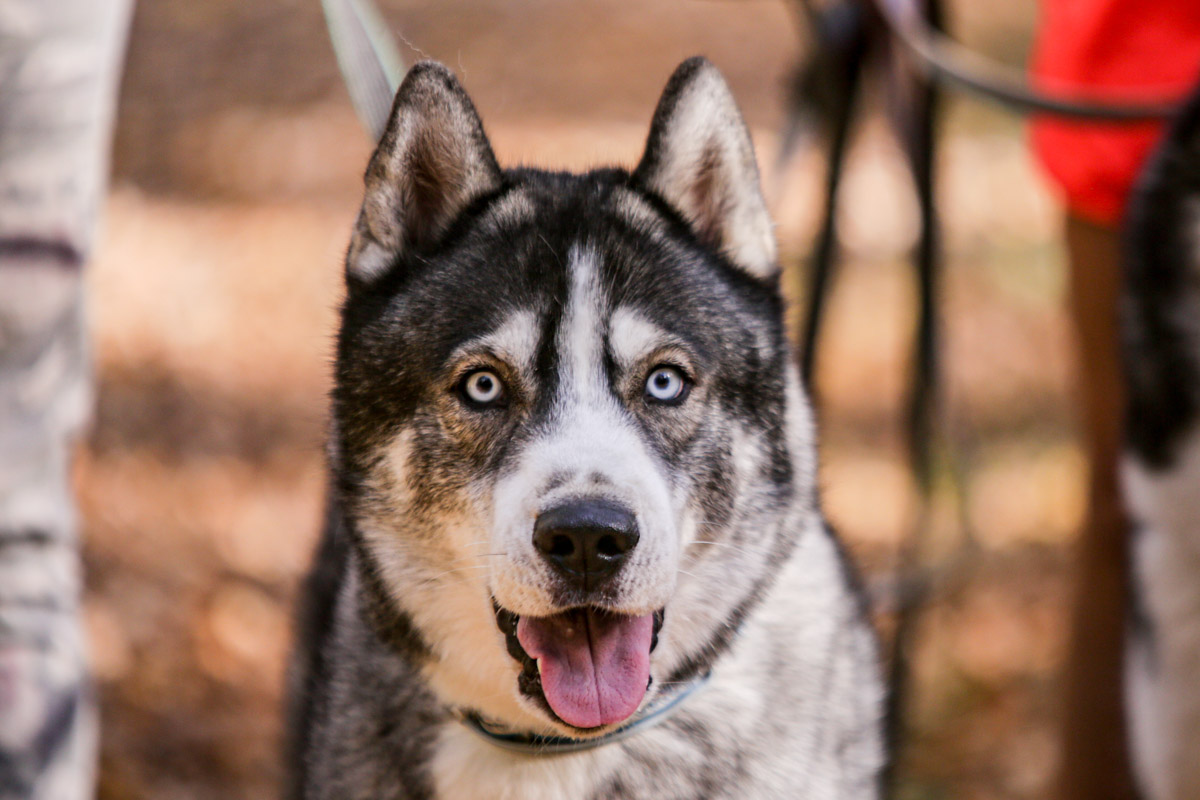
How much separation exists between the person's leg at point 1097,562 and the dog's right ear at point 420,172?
210cm

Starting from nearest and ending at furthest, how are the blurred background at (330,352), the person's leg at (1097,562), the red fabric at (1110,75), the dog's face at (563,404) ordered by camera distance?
the dog's face at (563,404), the red fabric at (1110,75), the person's leg at (1097,562), the blurred background at (330,352)

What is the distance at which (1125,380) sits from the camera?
280cm

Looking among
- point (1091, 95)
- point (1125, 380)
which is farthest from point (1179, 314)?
point (1091, 95)

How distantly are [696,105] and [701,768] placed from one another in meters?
1.37

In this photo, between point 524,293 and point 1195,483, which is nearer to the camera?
→ point 524,293

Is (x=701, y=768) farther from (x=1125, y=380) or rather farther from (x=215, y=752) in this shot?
(x=215, y=752)

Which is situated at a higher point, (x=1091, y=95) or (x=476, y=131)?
(x=1091, y=95)

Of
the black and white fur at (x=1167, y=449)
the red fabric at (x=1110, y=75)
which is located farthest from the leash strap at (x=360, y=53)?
the red fabric at (x=1110, y=75)

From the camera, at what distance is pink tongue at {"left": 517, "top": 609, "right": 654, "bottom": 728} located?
2074 millimetres

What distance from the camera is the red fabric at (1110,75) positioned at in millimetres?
3244

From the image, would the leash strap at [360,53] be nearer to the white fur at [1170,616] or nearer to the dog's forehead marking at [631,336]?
the dog's forehead marking at [631,336]

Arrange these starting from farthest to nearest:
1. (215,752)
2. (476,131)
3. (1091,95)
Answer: (215,752) < (1091,95) < (476,131)

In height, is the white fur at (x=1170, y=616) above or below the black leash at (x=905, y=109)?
below

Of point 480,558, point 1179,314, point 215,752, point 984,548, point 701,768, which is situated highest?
point 1179,314
